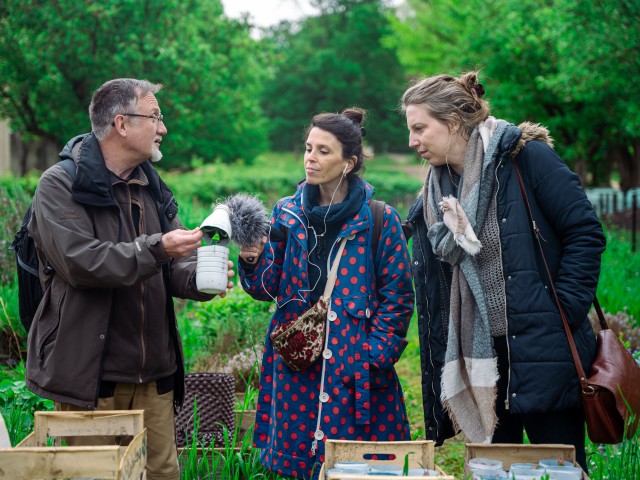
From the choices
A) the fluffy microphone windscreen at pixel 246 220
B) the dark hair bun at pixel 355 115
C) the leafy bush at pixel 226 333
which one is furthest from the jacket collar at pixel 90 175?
the leafy bush at pixel 226 333

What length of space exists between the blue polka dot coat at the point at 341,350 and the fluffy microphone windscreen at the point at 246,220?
18cm

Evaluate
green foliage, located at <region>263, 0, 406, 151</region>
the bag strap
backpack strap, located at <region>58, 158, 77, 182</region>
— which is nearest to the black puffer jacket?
the bag strap

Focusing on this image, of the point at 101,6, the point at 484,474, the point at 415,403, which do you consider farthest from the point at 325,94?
the point at 484,474

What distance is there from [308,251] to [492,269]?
842 millimetres

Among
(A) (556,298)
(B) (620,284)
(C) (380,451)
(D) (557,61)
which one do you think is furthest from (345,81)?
(C) (380,451)

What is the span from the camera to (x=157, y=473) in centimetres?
335

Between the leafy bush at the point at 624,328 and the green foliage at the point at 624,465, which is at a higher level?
the leafy bush at the point at 624,328

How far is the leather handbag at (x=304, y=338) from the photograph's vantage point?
3428mm

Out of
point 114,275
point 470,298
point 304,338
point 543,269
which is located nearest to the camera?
point 114,275

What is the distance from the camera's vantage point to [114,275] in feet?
9.67

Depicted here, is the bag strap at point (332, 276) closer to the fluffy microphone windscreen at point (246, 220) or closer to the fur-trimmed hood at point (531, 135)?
the fluffy microphone windscreen at point (246, 220)

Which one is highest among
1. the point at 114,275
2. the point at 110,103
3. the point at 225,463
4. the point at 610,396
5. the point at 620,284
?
the point at 110,103

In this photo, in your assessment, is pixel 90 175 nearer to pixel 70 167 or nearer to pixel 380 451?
pixel 70 167

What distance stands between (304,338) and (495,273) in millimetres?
880
